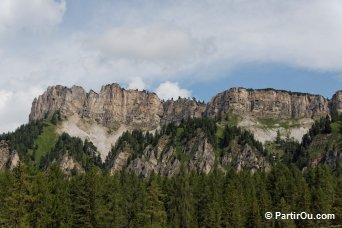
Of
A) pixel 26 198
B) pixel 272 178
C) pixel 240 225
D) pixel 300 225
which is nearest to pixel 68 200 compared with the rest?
pixel 26 198

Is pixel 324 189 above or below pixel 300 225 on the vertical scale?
above

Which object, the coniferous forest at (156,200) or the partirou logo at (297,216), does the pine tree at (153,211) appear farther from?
the partirou logo at (297,216)

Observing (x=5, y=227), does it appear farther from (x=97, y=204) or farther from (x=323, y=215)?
(x=323, y=215)

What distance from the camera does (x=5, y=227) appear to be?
97000 millimetres

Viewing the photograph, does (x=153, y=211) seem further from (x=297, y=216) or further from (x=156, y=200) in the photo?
(x=297, y=216)

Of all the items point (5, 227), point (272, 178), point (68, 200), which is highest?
point (272, 178)

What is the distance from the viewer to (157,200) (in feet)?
397

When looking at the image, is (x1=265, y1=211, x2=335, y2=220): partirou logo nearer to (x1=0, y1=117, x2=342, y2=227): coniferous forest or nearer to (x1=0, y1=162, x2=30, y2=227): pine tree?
(x1=0, y1=117, x2=342, y2=227): coniferous forest

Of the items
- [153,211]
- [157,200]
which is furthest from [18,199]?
[157,200]

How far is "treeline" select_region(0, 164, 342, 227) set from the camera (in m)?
101

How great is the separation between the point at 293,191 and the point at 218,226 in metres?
31.8

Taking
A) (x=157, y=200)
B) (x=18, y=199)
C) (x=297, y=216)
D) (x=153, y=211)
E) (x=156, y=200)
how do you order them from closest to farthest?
(x=18, y=199) < (x=153, y=211) < (x=157, y=200) < (x=156, y=200) < (x=297, y=216)

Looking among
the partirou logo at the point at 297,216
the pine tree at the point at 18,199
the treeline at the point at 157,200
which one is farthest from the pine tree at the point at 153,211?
the pine tree at the point at 18,199

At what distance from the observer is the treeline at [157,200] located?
331 ft
